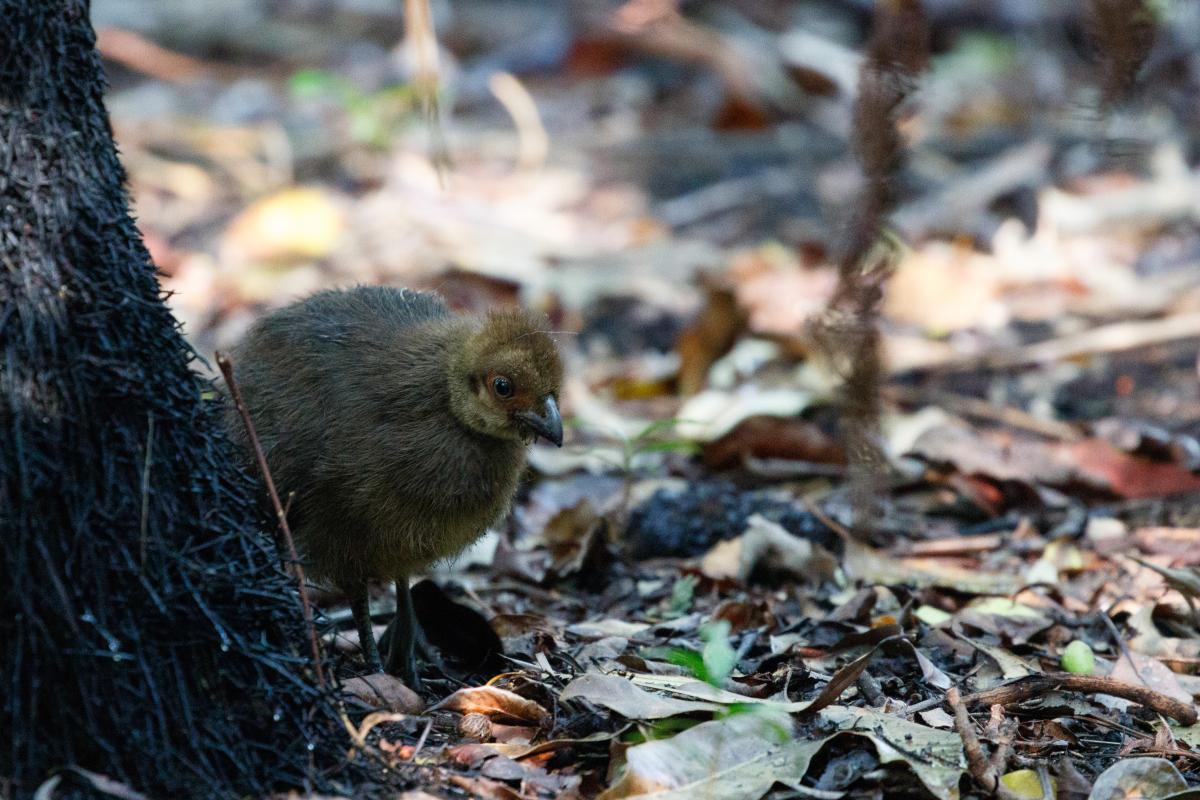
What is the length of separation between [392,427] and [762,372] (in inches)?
141

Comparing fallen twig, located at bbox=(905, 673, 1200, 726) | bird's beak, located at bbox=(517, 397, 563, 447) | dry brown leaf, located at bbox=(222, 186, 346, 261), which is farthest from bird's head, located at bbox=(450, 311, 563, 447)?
dry brown leaf, located at bbox=(222, 186, 346, 261)

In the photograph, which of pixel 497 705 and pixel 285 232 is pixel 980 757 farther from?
pixel 285 232

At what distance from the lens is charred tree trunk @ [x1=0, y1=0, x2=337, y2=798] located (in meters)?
2.71

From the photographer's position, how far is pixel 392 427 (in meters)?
4.08

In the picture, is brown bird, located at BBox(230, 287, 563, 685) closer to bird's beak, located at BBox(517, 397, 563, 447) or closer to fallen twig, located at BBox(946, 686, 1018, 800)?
bird's beak, located at BBox(517, 397, 563, 447)

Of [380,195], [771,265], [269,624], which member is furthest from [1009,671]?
[380,195]

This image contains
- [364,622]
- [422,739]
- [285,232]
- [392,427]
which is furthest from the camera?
[285,232]

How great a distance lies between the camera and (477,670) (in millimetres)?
4059

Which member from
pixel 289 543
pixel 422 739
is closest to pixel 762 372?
pixel 422 739

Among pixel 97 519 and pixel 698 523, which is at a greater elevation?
pixel 97 519

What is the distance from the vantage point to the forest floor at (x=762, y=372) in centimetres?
344

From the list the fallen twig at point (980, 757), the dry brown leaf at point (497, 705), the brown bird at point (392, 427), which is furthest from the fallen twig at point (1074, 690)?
the brown bird at point (392, 427)

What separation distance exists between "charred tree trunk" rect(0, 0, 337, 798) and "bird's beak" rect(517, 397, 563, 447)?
1387 mm

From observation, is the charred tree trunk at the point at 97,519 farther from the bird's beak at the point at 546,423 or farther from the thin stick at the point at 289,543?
the bird's beak at the point at 546,423
